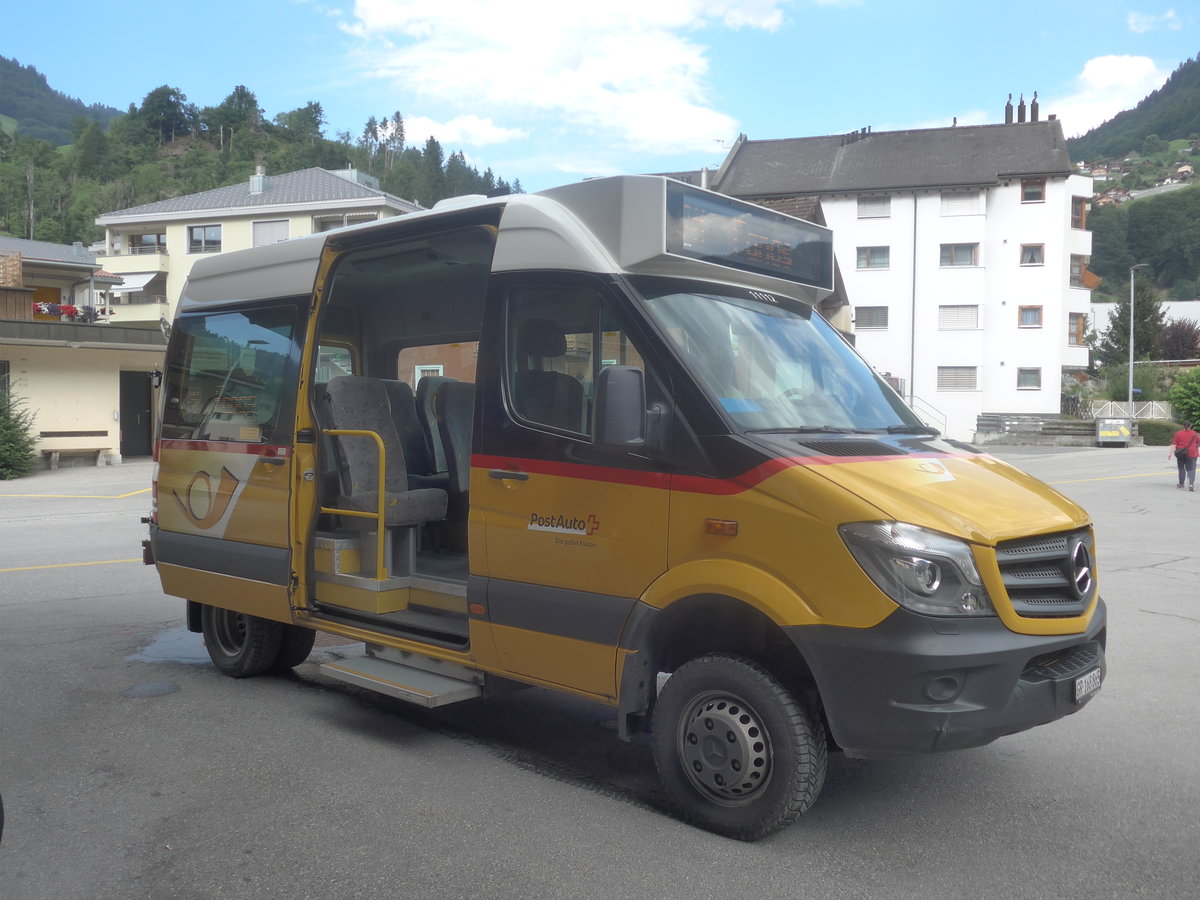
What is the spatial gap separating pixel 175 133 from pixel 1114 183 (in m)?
162

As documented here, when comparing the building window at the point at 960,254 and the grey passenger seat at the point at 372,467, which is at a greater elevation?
the building window at the point at 960,254

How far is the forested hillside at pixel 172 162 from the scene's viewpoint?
330ft

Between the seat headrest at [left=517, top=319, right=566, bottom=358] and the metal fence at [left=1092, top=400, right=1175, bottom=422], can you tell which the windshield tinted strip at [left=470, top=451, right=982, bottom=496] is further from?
the metal fence at [left=1092, top=400, right=1175, bottom=422]

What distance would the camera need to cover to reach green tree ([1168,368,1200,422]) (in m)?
43.9

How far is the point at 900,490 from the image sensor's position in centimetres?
392

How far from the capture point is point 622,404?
4.26 metres

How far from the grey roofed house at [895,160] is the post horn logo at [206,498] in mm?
48594

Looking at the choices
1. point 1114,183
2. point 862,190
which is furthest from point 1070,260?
point 1114,183

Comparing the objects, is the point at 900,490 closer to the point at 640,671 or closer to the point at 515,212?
the point at 640,671

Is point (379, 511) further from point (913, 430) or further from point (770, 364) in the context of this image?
point (913, 430)

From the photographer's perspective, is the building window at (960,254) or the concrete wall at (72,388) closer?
the concrete wall at (72,388)

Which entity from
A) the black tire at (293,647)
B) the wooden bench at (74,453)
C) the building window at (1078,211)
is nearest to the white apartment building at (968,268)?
the building window at (1078,211)

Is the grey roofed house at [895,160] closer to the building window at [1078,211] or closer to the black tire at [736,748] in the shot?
the building window at [1078,211]

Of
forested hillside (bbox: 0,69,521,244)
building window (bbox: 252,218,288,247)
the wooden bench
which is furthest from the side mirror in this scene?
forested hillside (bbox: 0,69,521,244)
